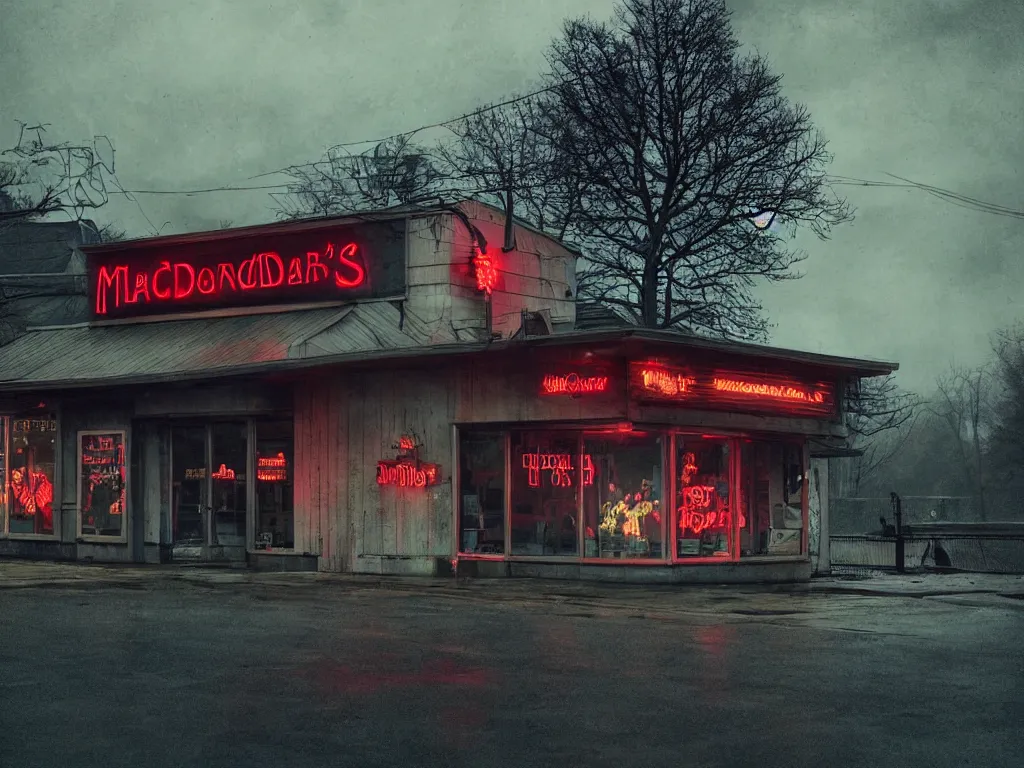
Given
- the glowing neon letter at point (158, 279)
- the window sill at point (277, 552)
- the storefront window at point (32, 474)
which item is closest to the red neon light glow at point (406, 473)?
the window sill at point (277, 552)

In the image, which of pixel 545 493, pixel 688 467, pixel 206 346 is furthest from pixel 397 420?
pixel 688 467

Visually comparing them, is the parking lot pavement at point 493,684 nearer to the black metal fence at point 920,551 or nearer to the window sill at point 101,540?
the window sill at point 101,540

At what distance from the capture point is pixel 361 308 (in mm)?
26891

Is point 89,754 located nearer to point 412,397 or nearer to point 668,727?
point 668,727

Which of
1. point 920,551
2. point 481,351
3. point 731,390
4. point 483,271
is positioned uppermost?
point 483,271

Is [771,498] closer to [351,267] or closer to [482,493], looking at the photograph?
[482,493]

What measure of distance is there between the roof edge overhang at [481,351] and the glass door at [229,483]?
2.19 m

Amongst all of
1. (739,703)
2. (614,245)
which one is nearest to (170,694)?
→ (739,703)

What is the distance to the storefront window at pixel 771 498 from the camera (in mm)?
24562

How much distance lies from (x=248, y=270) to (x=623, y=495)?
34.1 feet

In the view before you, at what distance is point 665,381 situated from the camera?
72.4ft

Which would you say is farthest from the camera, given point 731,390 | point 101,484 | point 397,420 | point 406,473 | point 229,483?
point 101,484

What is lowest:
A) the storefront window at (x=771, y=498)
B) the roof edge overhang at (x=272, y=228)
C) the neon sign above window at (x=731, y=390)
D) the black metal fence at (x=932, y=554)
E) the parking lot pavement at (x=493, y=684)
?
the black metal fence at (x=932, y=554)

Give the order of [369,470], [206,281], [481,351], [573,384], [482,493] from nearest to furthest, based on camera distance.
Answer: [573,384] < [481,351] < [482,493] < [369,470] < [206,281]
